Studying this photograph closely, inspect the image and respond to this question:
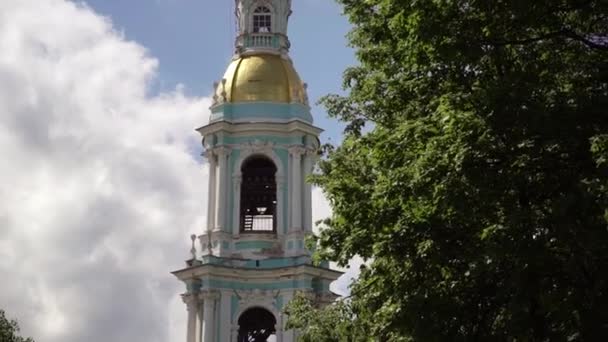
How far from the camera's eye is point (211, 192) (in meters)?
34.5

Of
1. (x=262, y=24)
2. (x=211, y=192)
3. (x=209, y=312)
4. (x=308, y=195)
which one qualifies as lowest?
(x=209, y=312)

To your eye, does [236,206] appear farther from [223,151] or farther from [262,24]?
[262,24]

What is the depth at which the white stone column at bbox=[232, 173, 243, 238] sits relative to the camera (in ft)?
111

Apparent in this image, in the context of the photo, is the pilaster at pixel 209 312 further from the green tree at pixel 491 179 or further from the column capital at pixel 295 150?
the green tree at pixel 491 179

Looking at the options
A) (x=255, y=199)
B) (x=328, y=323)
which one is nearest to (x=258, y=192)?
(x=255, y=199)

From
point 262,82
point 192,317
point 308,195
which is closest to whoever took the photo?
point 192,317

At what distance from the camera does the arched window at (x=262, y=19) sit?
122 ft

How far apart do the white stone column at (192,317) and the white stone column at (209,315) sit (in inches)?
16.4

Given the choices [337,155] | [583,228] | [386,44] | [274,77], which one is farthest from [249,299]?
[583,228]

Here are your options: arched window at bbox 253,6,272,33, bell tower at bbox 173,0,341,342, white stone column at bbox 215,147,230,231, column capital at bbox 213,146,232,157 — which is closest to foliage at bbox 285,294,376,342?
bell tower at bbox 173,0,341,342

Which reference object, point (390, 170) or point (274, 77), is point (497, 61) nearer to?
point (390, 170)

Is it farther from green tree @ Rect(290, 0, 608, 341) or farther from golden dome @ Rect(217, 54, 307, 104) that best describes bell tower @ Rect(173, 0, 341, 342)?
green tree @ Rect(290, 0, 608, 341)

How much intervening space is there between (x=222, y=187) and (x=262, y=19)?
6888 mm

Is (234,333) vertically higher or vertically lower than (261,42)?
lower
